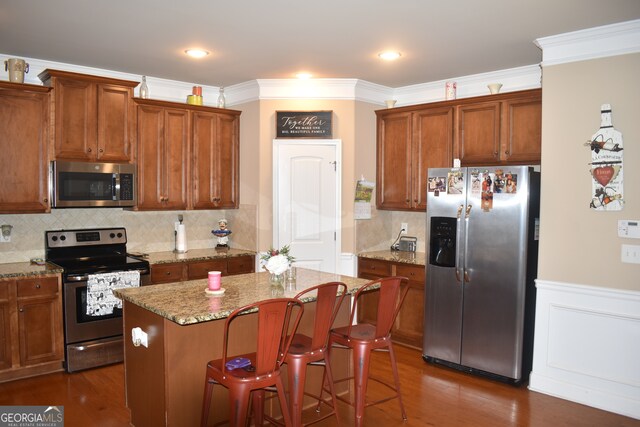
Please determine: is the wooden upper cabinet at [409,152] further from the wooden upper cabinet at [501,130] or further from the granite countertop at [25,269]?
the granite countertop at [25,269]

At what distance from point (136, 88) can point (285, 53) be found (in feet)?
5.84

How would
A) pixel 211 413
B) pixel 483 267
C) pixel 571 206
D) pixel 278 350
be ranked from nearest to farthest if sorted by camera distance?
pixel 278 350 < pixel 211 413 < pixel 571 206 < pixel 483 267

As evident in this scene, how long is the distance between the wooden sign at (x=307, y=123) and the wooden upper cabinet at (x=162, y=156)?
1035 millimetres

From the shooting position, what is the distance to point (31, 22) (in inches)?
133

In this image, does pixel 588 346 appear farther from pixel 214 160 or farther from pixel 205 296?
pixel 214 160

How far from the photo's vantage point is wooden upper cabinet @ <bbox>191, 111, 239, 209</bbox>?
506 cm

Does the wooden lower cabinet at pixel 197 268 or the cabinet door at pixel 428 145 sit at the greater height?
the cabinet door at pixel 428 145

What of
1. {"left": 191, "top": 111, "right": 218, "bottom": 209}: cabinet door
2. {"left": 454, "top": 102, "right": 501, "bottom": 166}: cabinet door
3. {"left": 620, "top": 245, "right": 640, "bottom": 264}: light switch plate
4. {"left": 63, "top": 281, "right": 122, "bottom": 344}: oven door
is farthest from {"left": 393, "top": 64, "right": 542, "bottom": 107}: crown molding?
{"left": 63, "top": 281, "right": 122, "bottom": 344}: oven door

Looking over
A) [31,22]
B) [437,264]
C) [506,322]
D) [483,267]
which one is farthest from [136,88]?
[506,322]

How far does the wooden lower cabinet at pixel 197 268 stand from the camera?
14.9ft

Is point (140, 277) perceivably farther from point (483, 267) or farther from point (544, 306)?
point (544, 306)

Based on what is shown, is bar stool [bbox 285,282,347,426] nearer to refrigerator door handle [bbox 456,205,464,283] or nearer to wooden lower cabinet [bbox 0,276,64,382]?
refrigerator door handle [bbox 456,205,464,283]

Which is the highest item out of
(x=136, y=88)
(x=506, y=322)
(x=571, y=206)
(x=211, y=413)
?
(x=136, y=88)

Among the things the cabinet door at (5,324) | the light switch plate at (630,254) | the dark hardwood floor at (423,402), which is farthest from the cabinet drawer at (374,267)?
the cabinet door at (5,324)
